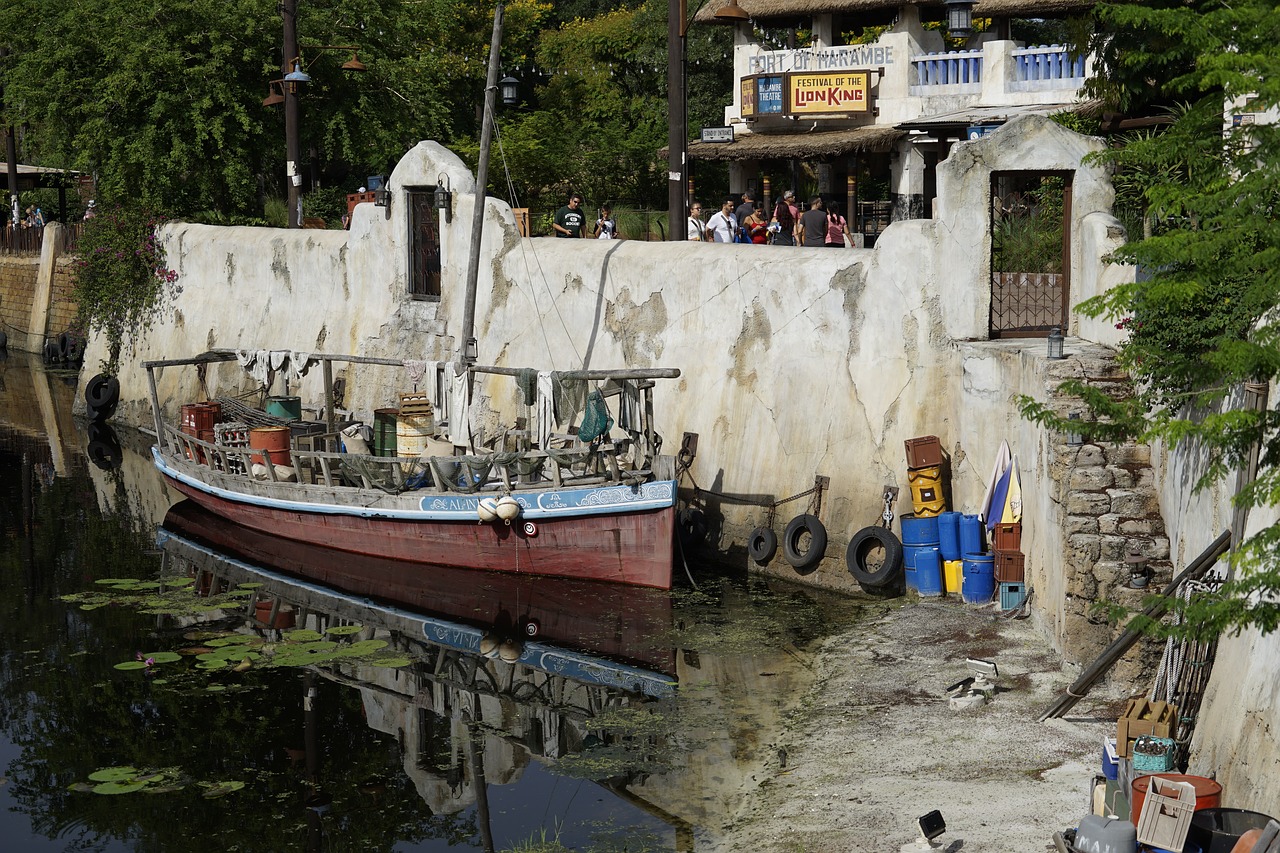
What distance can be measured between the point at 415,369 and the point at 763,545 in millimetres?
5536

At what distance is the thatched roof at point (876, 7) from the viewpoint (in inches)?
1083

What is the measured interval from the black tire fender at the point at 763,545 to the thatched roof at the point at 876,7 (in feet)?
41.7

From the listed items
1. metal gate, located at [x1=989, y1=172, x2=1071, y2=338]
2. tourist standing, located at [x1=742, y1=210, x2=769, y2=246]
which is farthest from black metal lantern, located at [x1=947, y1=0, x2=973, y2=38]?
metal gate, located at [x1=989, y1=172, x2=1071, y2=338]

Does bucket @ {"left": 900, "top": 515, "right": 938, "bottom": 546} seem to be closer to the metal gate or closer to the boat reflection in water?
the metal gate

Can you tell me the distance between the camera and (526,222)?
69.9ft

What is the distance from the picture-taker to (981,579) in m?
14.8

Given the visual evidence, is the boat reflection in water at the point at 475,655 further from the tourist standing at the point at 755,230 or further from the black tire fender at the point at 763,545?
the tourist standing at the point at 755,230

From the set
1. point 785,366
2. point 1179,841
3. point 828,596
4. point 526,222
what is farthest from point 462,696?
point 526,222

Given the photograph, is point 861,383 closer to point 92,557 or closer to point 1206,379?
point 1206,379

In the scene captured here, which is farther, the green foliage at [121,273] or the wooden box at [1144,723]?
the green foliage at [121,273]

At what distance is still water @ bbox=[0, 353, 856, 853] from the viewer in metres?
10.9

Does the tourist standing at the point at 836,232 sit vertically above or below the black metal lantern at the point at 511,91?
below

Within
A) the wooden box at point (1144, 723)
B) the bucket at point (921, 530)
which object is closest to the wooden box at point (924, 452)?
the bucket at point (921, 530)

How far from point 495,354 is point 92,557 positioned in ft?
19.9
